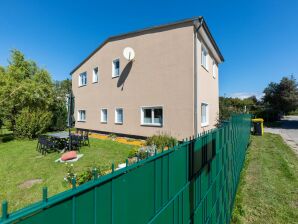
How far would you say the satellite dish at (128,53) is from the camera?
12.8m

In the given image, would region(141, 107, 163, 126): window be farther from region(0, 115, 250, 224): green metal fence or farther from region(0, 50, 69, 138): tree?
region(0, 50, 69, 138): tree

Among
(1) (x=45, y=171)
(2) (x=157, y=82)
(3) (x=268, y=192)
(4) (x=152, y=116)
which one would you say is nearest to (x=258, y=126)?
(4) (x=152, y=116)

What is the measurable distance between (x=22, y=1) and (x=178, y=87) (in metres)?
11.3

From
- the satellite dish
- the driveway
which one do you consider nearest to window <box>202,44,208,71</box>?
the satellite dish

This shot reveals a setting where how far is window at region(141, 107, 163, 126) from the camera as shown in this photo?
11.8m

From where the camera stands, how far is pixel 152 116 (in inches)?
478

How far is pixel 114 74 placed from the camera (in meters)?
14.9

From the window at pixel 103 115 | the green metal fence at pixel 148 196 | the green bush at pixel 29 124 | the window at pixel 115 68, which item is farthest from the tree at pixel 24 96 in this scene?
the green metal fence at pixel 148 196

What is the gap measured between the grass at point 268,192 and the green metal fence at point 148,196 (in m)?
2.07

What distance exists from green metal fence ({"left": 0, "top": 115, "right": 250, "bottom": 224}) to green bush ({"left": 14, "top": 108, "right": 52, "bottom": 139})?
16112 mm

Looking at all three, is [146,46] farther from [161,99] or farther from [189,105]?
[189,105]

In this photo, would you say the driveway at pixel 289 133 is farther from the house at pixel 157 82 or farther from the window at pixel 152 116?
the window at pixel 152 116

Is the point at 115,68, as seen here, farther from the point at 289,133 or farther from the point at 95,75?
the point at 289,133

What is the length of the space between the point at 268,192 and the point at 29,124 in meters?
16.5
